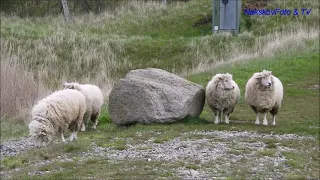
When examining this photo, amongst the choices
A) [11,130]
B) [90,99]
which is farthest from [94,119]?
[11,130]

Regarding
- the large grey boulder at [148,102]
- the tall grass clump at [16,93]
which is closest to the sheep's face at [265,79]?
the large grey boulder at [148,102]

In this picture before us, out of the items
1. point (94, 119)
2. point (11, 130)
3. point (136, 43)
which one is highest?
point (136, 43)

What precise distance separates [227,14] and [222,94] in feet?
59.6

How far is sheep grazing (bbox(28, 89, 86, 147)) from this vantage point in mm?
10711

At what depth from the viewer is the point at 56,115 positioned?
433 inches

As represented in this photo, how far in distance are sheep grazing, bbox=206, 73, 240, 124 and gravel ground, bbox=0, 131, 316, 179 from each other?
1159 mm

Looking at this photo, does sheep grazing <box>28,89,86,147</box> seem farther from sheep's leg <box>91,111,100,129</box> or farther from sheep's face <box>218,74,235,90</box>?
sheep's face <box>218,74,235,90</box>

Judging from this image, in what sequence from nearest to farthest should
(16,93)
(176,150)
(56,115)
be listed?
1. (176,150)
2. (56,115)
3. (16,93)

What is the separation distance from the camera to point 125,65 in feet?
88.1

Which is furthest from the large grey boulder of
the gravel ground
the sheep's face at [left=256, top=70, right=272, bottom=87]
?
the sheep's face at [left=256, top=70, right=272, bottom=87]

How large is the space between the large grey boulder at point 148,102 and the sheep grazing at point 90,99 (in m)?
0.42

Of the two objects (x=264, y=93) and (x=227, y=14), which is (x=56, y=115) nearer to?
(x=264, y=93)

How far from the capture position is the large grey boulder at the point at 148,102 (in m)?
13.5

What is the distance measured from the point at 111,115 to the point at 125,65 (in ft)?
42.9
